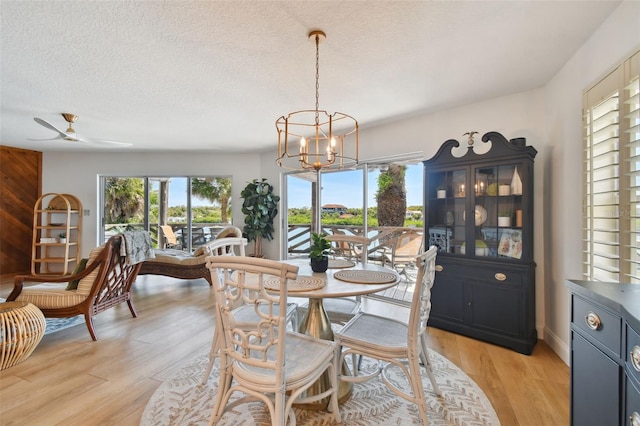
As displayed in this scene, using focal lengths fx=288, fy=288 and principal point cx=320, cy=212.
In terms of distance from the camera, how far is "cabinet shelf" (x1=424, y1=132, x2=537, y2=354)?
2537 millimetres

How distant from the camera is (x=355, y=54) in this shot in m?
2.21

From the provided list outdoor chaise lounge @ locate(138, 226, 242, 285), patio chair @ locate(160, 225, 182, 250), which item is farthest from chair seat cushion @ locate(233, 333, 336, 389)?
patio chair @ locate(160, 225, 182, 250)

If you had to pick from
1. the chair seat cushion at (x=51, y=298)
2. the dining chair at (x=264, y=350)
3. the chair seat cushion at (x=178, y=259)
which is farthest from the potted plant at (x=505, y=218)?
the chair seat cushion at (x=51, y=298)

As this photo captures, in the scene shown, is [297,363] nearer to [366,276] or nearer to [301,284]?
[301,284]

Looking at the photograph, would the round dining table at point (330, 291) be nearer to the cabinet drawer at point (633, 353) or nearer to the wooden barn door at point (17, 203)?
the cabinet drawer at point (633, 353)

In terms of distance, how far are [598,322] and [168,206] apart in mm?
6604

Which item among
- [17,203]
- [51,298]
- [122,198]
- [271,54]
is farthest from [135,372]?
[17,203]

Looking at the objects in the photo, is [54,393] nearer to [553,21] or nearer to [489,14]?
[489,14]

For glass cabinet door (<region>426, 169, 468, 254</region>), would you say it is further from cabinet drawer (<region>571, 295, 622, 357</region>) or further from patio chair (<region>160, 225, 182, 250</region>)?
patio chair (<region>160, 225, 182, 250</region>)

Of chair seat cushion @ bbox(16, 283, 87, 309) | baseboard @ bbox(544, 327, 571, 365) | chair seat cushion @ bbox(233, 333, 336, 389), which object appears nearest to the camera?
chair seat cushion @ bbox(233, 333, 336, 389)

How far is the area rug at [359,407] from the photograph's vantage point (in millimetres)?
1685

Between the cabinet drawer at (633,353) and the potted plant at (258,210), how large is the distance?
4.95 m

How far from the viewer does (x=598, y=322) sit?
3.49 feet

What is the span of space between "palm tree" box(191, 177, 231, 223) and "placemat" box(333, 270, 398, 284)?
4.49 metres
